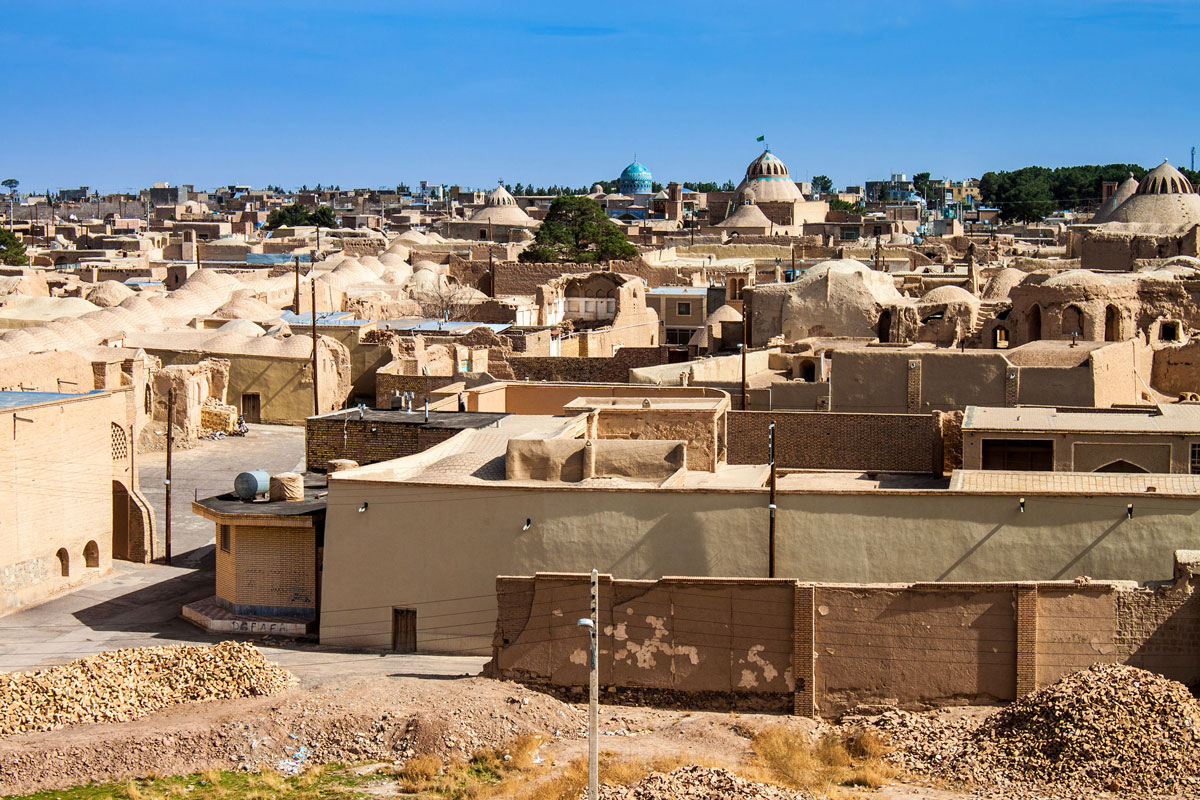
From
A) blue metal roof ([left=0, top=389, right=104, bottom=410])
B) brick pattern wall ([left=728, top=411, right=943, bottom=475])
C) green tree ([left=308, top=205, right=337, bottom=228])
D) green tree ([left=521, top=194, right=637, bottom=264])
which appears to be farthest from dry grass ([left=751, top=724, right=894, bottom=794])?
green tree ([left=308, top=205, right=337, bottom=228])

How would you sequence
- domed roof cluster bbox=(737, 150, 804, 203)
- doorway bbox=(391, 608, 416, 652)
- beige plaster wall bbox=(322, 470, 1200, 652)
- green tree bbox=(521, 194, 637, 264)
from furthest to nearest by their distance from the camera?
domed roof cluster bbox=(737, 150, 804, 203), green tree bbox=(521, 194, 637, 264), doorway bbox=(391, 608, 416, 652), beige plaster wall bbox=(322, 470, 1200, 652)

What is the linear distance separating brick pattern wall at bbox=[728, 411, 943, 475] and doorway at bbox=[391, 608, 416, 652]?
609cm

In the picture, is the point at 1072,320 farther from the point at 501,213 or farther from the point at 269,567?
the point at 501,213

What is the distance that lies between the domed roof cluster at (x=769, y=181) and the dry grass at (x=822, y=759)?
74.1 meters

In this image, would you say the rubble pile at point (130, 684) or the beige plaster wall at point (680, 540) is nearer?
the rubble pile at point (130, 684)

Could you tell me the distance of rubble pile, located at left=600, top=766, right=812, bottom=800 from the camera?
1126 cm

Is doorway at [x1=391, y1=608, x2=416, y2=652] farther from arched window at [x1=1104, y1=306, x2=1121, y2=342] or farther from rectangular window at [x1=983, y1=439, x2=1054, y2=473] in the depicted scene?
arched window at [x1=1104, y1=306, x2=1121, y2=342]

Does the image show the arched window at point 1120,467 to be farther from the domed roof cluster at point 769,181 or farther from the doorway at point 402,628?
the domed roof cluster at point 769,181

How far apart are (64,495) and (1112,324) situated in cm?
1977

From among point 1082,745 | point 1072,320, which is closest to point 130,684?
point 1082,745

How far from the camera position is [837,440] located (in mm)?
20859

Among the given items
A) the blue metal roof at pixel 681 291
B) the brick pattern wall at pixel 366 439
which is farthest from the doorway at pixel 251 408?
the blue metal roof at pixel 681 291

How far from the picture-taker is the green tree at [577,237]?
58.8m

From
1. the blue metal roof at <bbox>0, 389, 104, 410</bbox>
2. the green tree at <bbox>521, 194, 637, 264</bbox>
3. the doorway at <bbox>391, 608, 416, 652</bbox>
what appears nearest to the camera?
the doorway at <bbox>391, 608, 416, 652</bbox>
